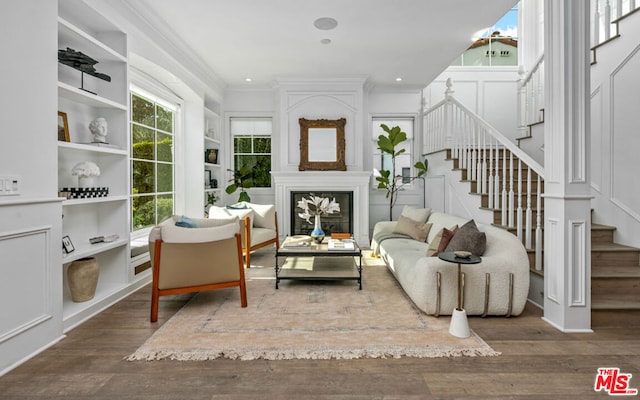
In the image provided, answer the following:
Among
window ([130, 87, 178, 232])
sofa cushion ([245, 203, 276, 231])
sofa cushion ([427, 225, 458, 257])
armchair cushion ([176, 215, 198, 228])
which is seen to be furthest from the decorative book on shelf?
window ([130, 87, 178, 232])

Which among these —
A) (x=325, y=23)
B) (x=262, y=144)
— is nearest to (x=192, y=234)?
(x=325, y=23)

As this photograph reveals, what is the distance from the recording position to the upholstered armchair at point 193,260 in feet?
9.02

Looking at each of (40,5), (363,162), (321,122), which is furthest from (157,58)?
(363,162)

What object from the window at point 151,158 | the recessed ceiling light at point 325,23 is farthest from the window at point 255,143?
the recessed ceiling light at point 325,23

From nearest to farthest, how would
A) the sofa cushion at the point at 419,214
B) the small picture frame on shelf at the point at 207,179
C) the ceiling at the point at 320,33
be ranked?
1. the ceiling at the point at 320,33
2. the sofa cushion at the point at 419,214
3. the small picture frame on shelf at the point at 207,179

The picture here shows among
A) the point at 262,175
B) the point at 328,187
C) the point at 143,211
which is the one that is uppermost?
the point at 262,175

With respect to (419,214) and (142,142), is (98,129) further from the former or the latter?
(419,214)

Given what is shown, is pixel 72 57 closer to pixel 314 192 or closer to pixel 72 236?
pixel 72 236

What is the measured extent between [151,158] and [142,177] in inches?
14.1

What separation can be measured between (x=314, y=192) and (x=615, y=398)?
4670mm

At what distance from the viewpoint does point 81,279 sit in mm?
2846

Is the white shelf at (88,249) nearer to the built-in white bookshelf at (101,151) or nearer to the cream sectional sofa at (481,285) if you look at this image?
the built-in white bookshelf at (101,151)

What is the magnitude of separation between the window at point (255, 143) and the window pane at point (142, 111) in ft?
6.65

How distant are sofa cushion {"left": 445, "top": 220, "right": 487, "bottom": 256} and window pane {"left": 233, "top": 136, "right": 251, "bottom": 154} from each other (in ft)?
15.1
